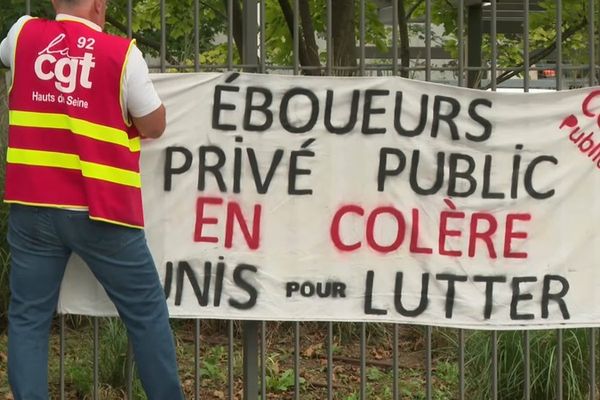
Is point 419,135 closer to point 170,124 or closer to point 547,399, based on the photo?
point 170,124

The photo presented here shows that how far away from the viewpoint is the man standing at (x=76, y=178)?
410cm

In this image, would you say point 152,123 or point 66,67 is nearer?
point 66,67

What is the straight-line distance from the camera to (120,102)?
4.15 m

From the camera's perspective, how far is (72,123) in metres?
4.08

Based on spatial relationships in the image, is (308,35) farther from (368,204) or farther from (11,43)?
(11,43)

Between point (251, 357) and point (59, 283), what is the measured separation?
3.46 feet

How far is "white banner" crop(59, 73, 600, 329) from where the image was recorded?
470 centimetres

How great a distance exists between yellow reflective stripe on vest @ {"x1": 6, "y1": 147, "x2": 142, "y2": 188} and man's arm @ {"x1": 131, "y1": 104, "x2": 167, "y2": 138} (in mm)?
204

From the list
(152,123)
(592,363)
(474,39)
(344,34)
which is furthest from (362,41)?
(474,39)

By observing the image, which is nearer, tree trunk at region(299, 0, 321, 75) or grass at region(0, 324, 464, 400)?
grass at region(0, 324, 464, 400)

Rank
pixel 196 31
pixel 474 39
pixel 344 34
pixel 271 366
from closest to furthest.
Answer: pixel 196 31
pixel 271 366
pixel 344 34
pixel 474 39

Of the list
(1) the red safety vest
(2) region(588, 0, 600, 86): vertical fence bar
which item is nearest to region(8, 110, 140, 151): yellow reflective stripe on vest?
(1) the red safety vest

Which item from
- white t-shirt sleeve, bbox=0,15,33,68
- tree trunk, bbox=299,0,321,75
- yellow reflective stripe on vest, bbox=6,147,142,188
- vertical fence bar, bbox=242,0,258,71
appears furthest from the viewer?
tree trunk, bbox=299,0,321,75

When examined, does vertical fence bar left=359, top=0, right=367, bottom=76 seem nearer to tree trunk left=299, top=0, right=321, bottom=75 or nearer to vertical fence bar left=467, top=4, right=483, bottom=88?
tree trunk left=299, top=0, right=321, bottom=75
